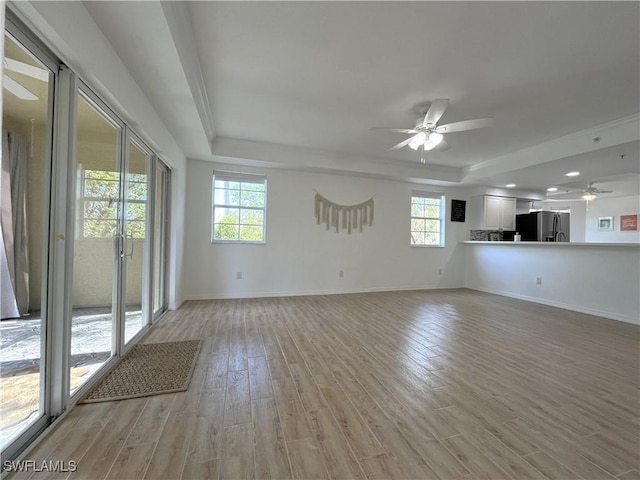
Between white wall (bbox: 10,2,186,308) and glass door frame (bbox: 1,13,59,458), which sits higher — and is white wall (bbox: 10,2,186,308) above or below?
above

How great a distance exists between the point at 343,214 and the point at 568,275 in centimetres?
399

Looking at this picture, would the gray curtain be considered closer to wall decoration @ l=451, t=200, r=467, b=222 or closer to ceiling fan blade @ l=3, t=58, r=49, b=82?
ceiling fan blade @ l=3, t=58, r=49, b=82

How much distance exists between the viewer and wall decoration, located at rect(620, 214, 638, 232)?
700cm

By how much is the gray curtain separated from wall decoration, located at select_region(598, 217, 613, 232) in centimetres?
1168

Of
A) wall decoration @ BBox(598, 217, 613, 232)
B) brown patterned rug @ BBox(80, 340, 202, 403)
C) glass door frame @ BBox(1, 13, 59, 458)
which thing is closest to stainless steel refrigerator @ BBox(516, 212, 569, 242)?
wall decoration @ BBox(598, 217, 613, 232)

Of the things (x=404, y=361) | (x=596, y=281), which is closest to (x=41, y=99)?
(x=404, y=361)

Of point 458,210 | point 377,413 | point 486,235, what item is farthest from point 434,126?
point 486,235

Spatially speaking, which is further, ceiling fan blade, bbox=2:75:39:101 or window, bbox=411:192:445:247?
window, bbox=411:192:445:247

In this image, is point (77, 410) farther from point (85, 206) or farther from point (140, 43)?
point (140, 43)

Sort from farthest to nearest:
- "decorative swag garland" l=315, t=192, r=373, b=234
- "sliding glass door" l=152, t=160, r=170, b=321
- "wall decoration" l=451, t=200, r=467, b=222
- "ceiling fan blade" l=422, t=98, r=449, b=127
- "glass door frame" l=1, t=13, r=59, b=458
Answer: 1. "wall decoration" l=451, t=200, r=467, b=222
2. "decorative swag garland" l=315, t=192, r=373, b=234
3. "sliding glass door" l=152, t=160, r=170, b=321
4. "ceiling fan blade" l=422, t=98, r=449, b=127
5. "glass door frame" l=1, t=13, r=59, b=458

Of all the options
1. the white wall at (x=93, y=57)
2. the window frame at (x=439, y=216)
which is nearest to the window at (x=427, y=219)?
the window frame at (x=439, y=216)

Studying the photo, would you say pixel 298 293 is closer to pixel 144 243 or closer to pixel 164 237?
pixel 164 237

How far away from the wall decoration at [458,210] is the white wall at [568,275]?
76 cm

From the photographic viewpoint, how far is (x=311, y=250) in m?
5.12
